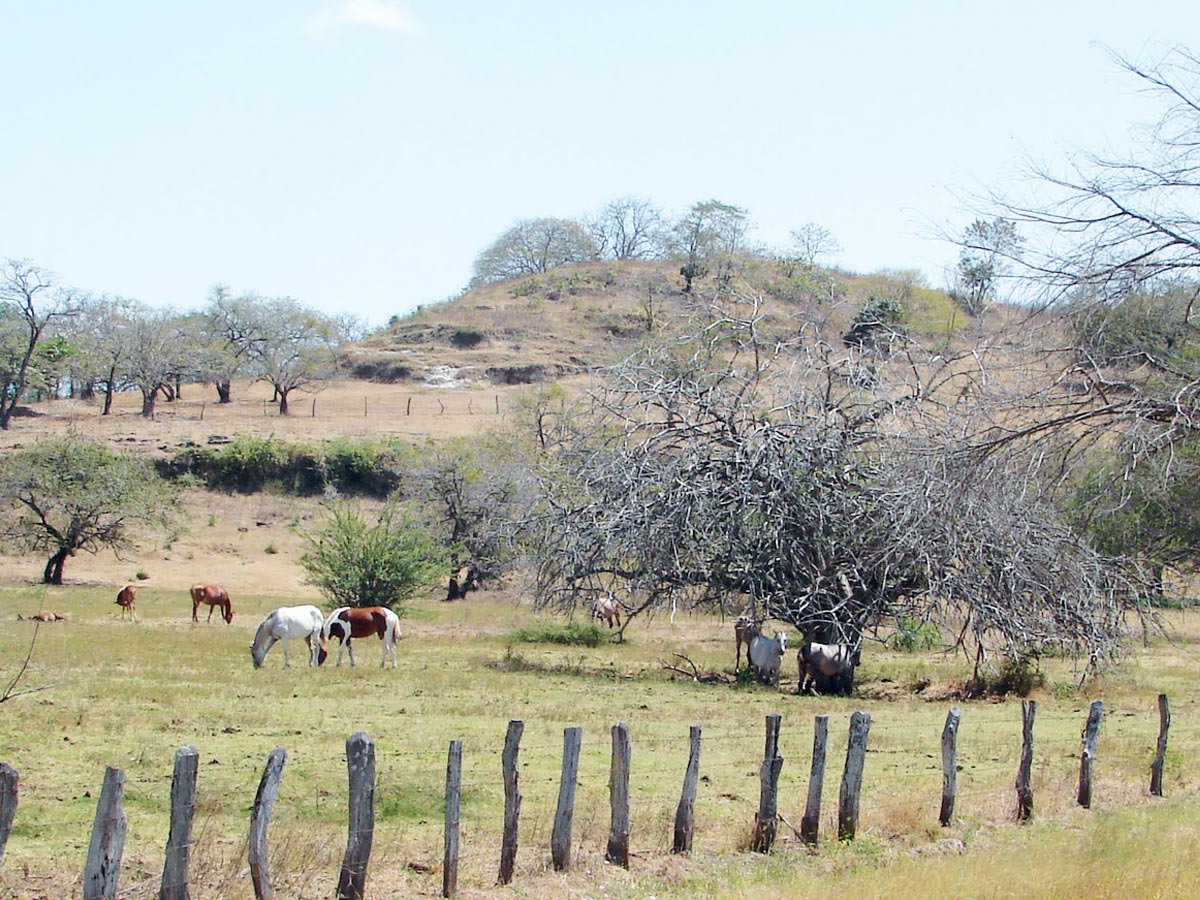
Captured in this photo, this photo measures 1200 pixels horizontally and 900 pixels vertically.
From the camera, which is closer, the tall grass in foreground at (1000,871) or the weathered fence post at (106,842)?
the weathered fence post at (106,842)

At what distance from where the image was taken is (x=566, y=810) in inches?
352

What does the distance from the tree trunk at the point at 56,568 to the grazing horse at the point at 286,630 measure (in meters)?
24.7

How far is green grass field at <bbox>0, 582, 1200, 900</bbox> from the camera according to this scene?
8852 millimetres

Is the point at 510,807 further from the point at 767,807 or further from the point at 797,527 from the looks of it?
the point at 797,527

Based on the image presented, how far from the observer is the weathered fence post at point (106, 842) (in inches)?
265

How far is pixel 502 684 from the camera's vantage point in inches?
837

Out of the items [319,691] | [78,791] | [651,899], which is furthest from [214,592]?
[651,899]

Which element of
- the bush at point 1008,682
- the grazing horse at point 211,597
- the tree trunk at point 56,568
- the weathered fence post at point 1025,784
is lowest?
the tree trunk at point 56,568

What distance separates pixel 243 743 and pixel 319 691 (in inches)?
243

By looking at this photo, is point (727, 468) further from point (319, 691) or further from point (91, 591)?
point (91, 591)

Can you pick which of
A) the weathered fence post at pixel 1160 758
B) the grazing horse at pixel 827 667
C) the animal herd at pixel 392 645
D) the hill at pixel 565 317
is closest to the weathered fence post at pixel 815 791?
the weathered fence post at pixel 1160 758

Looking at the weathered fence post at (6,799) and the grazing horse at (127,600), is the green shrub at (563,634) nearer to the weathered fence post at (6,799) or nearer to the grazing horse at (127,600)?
the grazing horse at (127,600)

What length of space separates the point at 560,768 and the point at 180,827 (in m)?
6.96

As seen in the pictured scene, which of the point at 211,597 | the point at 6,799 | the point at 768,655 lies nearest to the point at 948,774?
the point at 6,799
